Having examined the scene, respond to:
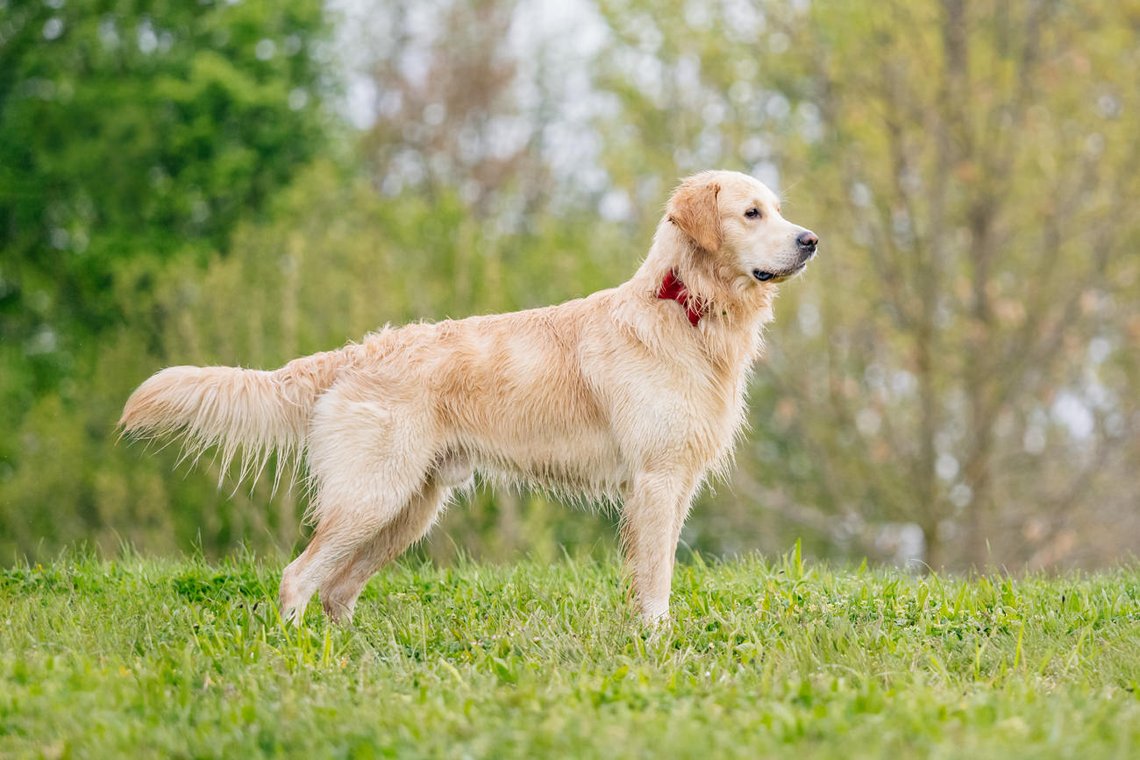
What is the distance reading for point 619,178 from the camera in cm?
1725

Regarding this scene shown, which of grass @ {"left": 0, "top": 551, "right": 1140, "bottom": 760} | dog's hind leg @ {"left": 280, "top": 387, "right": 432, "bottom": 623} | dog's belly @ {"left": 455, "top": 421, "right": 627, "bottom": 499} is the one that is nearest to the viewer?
grass @ {"left": 0, "top": 551, "right": 1140, "bottom": 760}

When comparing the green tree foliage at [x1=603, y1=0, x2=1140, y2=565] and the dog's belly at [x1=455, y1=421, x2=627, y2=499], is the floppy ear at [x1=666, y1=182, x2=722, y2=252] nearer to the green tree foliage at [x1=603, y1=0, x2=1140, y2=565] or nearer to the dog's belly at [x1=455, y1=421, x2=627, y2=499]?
the dog's belly at [x1=455, y1=421, x2=627, y2=499]

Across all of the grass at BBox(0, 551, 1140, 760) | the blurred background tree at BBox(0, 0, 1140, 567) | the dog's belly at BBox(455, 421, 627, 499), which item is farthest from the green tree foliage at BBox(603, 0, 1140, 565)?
the dog's belly at BBox(455, 421, 627, 499)

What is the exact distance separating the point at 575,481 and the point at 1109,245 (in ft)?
31.1

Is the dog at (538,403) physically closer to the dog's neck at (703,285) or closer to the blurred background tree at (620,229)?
the dog's neck at (703,285)

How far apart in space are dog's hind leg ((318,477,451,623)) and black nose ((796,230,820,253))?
6.96 ft

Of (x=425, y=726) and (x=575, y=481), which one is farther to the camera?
(x=575, y=481)

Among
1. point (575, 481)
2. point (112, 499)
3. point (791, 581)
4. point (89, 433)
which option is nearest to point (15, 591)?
point (575, 481)

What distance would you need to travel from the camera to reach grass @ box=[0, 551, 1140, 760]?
4008 mm

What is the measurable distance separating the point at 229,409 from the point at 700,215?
2.45 metres

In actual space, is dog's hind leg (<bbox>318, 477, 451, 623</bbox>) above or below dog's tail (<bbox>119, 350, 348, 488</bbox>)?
below

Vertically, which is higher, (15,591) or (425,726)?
(425,726)

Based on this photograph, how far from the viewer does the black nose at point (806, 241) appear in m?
6.23

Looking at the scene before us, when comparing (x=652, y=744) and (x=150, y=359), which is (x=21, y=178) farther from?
(x=652, y=744)
